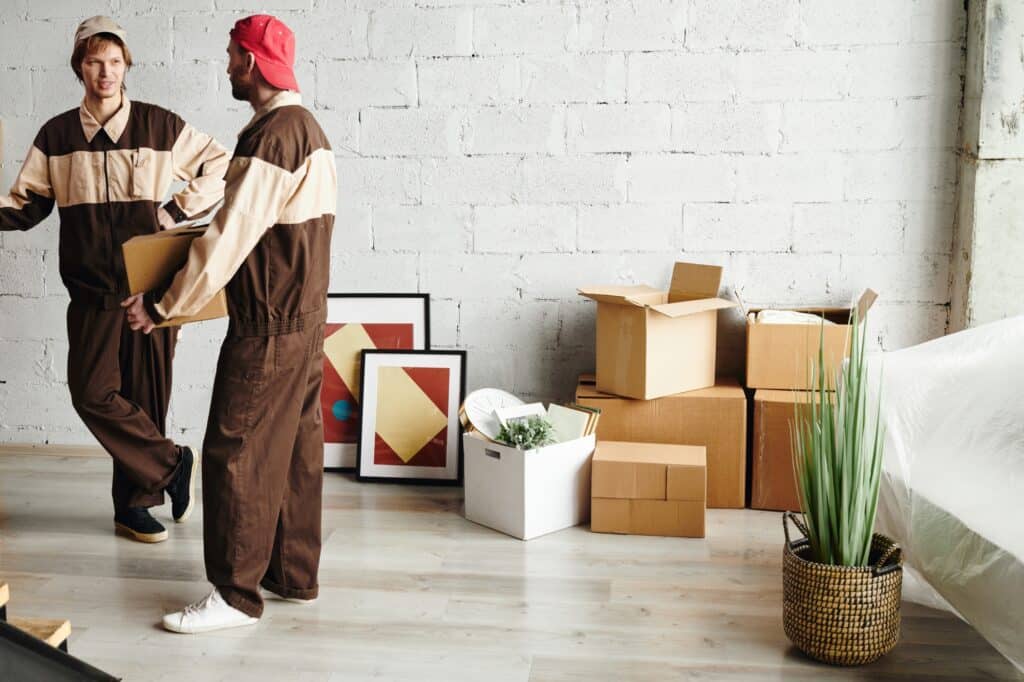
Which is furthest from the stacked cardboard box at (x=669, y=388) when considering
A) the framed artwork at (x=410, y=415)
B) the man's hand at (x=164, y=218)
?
the man's hand at (x=164, y=218)

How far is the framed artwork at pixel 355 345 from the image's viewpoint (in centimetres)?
414

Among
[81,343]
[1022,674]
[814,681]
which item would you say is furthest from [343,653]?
[1022,674]

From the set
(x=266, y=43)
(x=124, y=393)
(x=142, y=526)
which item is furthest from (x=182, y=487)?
(x=266, y=43)

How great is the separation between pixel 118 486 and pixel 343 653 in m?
1.20

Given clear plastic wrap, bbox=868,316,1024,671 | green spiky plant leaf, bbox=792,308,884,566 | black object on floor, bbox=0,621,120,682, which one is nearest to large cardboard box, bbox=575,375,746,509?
clear plastic wrap, bbox=868,316,1024,671

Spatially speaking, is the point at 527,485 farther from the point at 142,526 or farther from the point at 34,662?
the point at 34,662

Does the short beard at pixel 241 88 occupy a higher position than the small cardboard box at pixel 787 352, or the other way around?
the short beard at pixel 241 88

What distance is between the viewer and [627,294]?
148 inches

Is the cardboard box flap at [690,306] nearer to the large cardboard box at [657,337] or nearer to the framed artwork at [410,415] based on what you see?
the large cardboard box at [657,337]

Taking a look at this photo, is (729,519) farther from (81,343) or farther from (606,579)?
(81,343)

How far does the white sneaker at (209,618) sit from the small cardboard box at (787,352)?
188 centimetres

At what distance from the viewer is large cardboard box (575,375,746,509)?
365cm

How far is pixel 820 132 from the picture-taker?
3.83 meters

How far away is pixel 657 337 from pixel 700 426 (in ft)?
1.15
